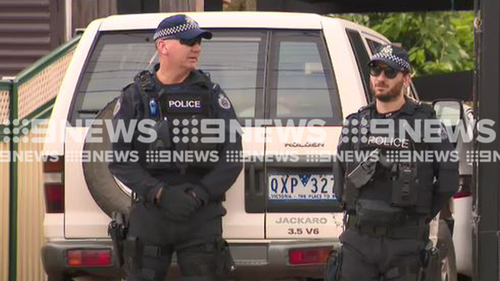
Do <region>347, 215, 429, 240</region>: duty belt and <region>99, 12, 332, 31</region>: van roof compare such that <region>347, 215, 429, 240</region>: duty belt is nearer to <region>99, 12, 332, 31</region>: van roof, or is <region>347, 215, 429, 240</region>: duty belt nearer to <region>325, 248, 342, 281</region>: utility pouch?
<region>325, 248, 342, 281</region>: utility pouch

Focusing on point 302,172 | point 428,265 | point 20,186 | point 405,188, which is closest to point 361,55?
point 302,172

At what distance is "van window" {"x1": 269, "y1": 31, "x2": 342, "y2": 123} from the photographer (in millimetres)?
6043

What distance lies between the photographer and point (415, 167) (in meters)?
5.35

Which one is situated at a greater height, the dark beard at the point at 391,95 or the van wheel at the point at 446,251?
the dark beard at the point at 391,95

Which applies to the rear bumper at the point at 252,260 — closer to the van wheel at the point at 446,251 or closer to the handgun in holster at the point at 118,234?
the handgun in holster at the point at 118,234

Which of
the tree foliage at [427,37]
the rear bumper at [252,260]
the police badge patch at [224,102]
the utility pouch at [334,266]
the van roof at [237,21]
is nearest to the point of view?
the utility pouch at [334,266]

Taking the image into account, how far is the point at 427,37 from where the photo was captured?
22.6m

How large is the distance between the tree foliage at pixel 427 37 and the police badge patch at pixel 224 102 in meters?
16.7

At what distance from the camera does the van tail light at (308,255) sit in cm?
585

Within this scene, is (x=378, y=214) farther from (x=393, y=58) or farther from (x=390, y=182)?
(x=393, y=58)

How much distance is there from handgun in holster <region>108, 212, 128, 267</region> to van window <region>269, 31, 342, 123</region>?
1.04 metres

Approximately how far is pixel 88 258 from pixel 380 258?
160 centimetres

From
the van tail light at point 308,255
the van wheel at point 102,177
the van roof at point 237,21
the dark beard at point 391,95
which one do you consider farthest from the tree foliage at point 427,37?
the dark beard at point 391,95
